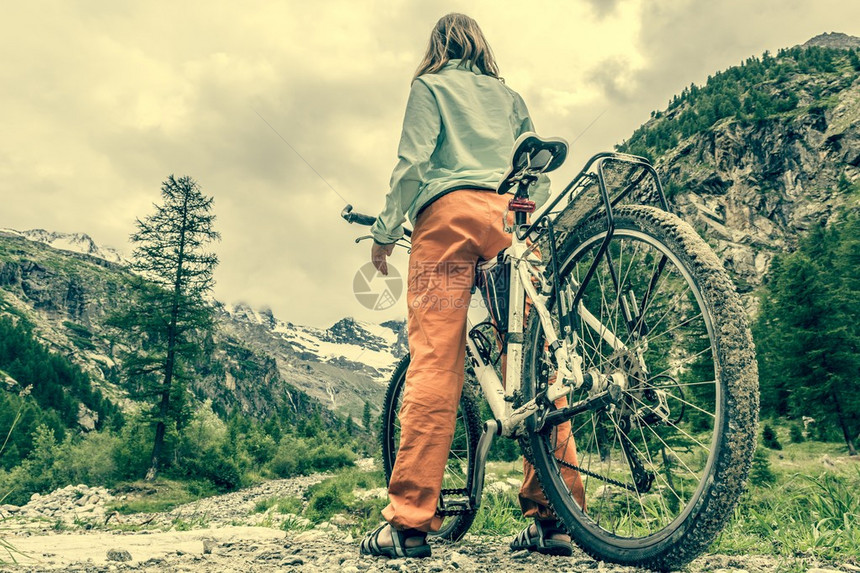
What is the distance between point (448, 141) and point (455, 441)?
190 cm

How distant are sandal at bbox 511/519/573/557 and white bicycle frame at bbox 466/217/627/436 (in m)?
0.54

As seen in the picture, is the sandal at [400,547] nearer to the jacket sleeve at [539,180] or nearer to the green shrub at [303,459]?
the jacket sleeve at [539,180]

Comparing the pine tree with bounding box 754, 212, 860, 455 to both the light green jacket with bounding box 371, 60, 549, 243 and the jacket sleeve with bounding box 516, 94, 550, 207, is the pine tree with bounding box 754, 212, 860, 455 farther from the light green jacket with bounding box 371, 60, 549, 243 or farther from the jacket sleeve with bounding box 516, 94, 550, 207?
the light green jacket with bounding box 371, 60, 549, 243

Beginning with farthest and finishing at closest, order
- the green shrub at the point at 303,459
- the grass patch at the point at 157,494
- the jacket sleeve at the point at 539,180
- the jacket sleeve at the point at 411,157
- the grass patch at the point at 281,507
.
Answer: the green shrub at the point at 303,459
the grass patch at the point at 157,494
the grass patch at the point at 281,507
the jacket sleeve at the point at 539,180
the jacket sleeve at the point at 411,157

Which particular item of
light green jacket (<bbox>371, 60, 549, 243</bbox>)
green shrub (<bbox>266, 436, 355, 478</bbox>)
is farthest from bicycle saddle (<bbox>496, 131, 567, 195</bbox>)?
green shrub (<bbox>266, 436, 355, 478</bbox>)

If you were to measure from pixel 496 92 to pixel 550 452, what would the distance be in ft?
6.88

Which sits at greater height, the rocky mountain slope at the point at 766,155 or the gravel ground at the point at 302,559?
the rocky mountain slope at the point at 766,155

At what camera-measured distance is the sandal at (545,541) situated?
8.94ft

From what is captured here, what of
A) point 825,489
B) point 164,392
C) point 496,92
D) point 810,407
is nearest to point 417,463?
point 496,92

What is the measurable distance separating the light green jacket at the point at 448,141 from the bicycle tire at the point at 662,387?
0.73m

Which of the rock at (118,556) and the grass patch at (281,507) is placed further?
the grass patch at (281,507)

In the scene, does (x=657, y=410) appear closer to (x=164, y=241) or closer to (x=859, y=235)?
(x=164, y=241)

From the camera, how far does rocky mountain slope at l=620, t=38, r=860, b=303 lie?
105 meters

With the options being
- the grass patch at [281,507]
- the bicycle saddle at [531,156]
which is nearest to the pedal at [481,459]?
the bicycle saddle at [531,156]
